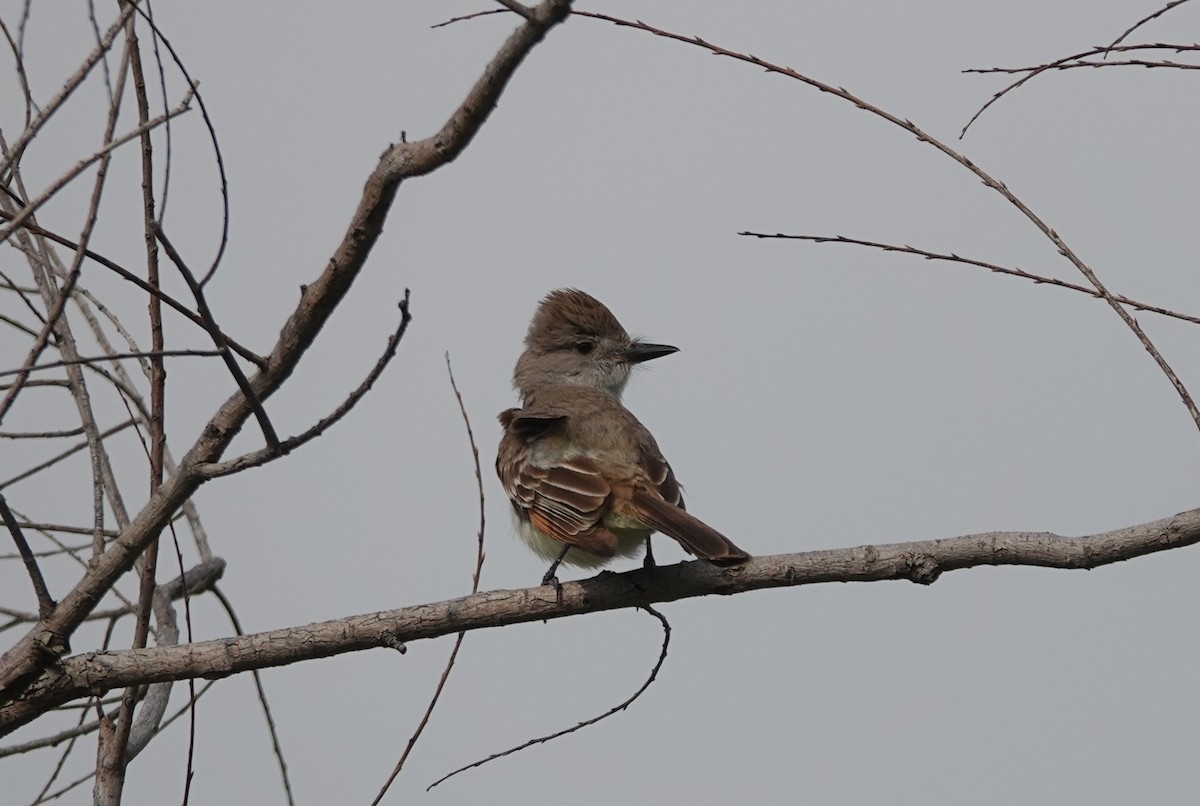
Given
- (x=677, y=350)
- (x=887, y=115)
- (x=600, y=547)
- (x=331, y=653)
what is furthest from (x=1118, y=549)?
(x=677, y=350)

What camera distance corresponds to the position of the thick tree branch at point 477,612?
355 centimetres

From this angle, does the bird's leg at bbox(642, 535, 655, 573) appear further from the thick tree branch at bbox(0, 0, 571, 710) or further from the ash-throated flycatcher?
the thick tree branch at bbox(0, 0, 571, 710)

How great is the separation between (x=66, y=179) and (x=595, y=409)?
344 centimetres

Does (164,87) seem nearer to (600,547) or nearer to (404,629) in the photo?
(404,629)

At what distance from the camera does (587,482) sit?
4.95m

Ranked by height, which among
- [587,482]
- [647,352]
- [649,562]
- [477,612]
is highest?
[647,352]

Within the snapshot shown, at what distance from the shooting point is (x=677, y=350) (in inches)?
271

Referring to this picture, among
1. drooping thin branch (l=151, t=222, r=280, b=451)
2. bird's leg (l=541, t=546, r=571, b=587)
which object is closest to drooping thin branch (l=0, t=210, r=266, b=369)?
drooping thin branch (l=151, t=222, r=280, b=451)

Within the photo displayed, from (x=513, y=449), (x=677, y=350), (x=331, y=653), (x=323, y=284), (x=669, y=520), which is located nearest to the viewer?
(x=323, y=284)

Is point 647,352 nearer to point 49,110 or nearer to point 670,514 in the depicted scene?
point 670,514

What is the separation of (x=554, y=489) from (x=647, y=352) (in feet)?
6.73

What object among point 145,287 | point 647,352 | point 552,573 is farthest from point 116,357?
point 647,352

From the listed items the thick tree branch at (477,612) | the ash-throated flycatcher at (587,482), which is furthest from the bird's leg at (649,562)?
the thick tree branch at (477,612)

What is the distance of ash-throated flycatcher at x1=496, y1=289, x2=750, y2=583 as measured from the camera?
15.1 feet
